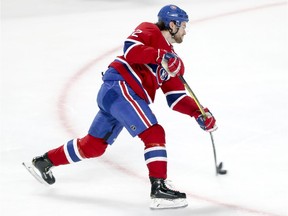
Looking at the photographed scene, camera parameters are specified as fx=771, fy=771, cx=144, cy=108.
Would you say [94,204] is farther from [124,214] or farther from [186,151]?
[186,151]

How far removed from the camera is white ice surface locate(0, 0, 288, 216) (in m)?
3.84

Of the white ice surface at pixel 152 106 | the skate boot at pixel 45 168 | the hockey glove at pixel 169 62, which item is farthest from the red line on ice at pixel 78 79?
the hockey glove at pixel 169 62

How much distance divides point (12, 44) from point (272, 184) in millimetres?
3600

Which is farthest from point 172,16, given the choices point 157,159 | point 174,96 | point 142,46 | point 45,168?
point 45,168

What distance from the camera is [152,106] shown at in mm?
5293

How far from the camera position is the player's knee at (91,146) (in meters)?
3.90

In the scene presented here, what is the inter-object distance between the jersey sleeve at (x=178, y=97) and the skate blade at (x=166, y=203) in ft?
1.75

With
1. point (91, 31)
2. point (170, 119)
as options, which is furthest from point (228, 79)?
point (91, 31)

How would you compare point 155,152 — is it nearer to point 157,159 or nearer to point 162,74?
point 157,159

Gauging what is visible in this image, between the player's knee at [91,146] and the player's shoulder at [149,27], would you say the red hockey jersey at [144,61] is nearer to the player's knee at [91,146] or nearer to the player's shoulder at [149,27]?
the player's shoulder at [149,27]

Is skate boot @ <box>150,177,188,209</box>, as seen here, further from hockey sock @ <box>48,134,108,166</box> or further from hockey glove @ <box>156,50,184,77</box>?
hockey glove @ <box>156,50,184,77</box>

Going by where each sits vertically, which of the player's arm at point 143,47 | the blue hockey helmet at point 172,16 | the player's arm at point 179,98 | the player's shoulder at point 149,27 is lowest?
the player's arm at point 179,98

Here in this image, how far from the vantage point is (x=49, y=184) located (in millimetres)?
4012

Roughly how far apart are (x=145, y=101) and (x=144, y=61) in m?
0.24
